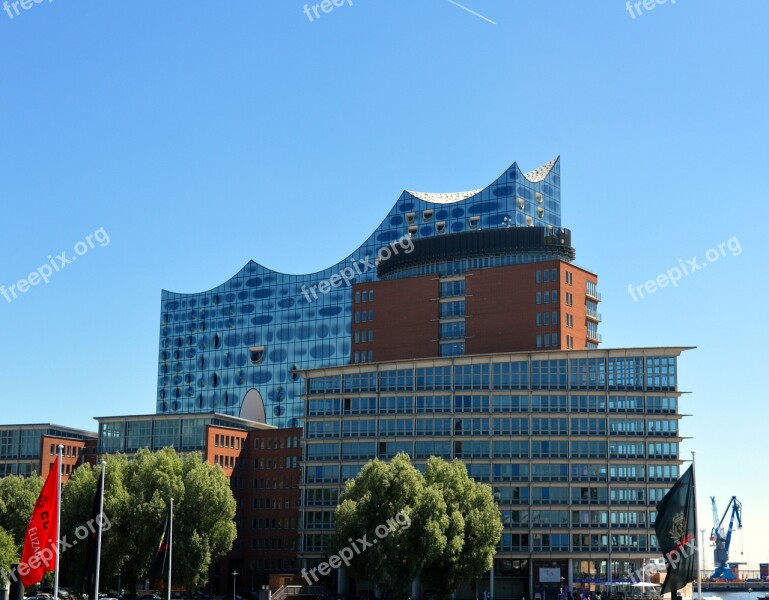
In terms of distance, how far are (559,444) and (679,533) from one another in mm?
95237

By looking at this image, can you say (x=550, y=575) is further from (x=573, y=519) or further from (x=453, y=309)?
(x=453, y=309)

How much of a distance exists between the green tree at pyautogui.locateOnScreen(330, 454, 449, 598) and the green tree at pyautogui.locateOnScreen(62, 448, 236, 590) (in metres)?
13.5

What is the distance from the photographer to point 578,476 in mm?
146500

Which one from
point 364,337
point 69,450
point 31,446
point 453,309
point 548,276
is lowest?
point 69,450

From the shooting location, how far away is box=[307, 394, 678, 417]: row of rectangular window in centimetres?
14712

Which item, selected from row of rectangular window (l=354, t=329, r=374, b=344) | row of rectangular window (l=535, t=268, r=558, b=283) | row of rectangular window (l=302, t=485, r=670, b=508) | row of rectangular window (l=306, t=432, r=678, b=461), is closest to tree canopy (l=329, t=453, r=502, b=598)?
row of rectangular window (l=302, t=485, r=670, b=508)

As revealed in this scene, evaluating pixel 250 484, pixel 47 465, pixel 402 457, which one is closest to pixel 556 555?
pixel 402 457

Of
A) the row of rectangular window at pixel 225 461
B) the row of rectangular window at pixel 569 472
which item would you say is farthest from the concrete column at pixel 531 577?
the row of rectangular window at pixel 225 461

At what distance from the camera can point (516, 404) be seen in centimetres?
14912

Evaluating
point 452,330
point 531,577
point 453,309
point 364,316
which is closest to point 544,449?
point 531,577

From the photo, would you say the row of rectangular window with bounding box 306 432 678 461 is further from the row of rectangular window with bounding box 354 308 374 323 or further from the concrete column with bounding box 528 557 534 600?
the row of rectangular window with bounding box 354 308 374 323

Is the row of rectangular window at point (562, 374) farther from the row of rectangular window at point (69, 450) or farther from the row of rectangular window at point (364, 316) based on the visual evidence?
the row of rectangular window at point (69, 450)

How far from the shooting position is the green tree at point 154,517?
385ft

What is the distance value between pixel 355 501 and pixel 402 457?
23.2ft
